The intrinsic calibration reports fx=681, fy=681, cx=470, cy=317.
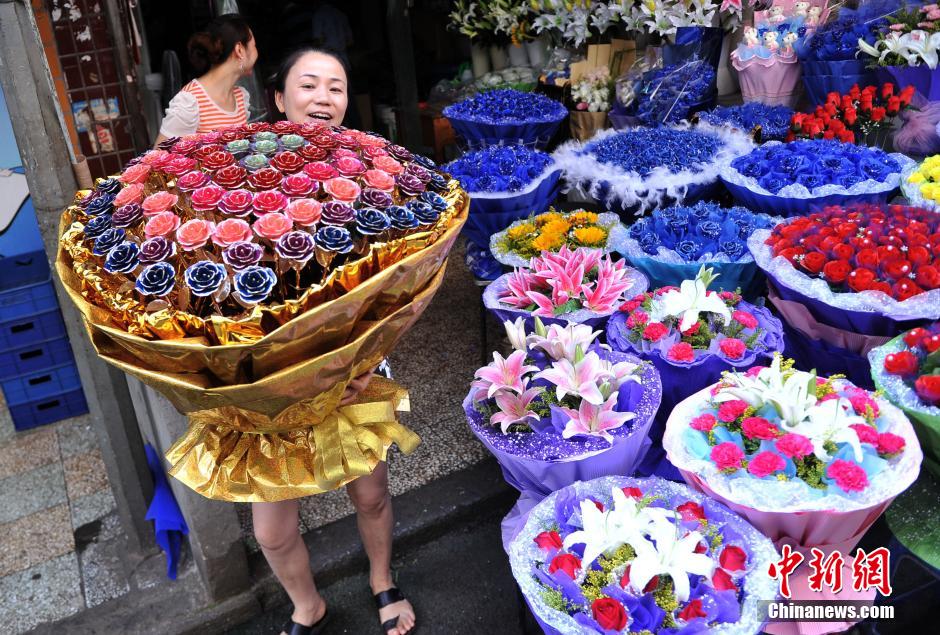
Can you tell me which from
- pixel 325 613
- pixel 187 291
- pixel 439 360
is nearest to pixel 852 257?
pixel 187 291

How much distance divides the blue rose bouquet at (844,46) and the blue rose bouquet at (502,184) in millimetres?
1412

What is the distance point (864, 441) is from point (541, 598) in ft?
2.69

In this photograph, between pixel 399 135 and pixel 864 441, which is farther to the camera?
pixel 399 135

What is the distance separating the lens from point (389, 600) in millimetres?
→ 2523

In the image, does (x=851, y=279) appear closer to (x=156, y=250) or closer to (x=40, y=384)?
(x=156, y=250)

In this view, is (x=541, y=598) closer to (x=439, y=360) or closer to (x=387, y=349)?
(x=387, y=349)

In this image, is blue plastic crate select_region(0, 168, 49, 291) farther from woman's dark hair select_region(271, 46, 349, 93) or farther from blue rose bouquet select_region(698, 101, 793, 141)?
blue rose bouquet select_region(698, 101, 793, 141)

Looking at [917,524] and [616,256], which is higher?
[616,256]

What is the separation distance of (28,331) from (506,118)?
2.86m

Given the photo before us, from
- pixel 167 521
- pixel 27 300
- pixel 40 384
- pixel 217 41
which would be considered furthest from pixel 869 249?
pixel 40 384

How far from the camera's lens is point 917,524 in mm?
1749

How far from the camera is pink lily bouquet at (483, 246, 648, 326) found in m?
2.44

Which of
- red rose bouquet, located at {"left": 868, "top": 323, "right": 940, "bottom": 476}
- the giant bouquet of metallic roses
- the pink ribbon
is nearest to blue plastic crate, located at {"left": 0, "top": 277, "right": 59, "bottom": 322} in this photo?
the giant bouquet of metallic roses

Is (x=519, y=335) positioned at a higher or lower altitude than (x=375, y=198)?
lower
